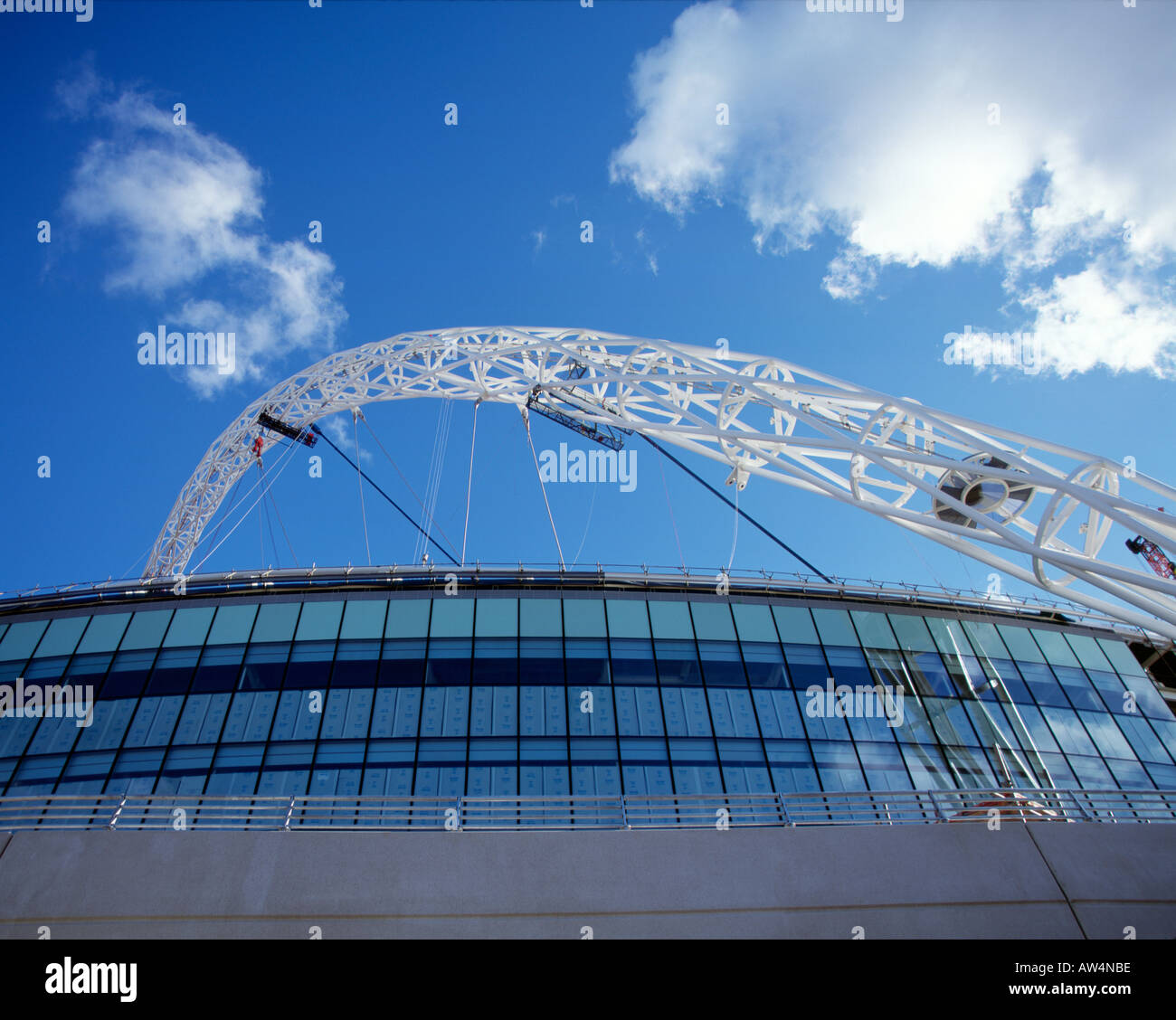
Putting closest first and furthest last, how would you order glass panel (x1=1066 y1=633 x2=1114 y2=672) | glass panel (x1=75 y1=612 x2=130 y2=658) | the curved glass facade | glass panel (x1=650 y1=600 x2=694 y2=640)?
1. the curved glass facade
2. glass panel (x1=75 y1=612 x2=130 y2=658)
3. glass panel (x1=650 y1=600 x2=694 y2=640)
4. glass panel (x1=1066 y1=633 x2=1114 y2=672)

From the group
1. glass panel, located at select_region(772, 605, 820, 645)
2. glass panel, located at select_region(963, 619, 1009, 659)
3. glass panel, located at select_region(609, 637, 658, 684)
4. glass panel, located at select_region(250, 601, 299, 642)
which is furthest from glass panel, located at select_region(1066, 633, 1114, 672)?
glass panel, located at select_region(250, 601, 299, 642)

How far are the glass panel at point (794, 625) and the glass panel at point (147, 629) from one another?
64.1 feet

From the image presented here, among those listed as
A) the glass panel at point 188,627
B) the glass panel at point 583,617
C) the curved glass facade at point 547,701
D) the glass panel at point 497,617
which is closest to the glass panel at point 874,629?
the curved glass facade at point 547,701

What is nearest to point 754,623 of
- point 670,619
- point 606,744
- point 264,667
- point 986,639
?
point 670,619

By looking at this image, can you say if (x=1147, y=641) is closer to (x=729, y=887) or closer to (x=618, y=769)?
(x=618, y=769)

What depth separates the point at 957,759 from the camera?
23438mm

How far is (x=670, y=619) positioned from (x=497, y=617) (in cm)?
555

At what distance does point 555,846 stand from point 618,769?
853 cm

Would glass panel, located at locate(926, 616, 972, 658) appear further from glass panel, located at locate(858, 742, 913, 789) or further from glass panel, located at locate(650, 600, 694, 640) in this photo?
glass panel, located at locate(650, 600, 694, 640)

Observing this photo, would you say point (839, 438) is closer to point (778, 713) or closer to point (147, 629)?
point (778, 713)

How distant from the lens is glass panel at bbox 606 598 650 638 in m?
24.6

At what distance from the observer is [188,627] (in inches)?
965

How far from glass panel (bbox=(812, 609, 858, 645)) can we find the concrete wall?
1224 centimetres
